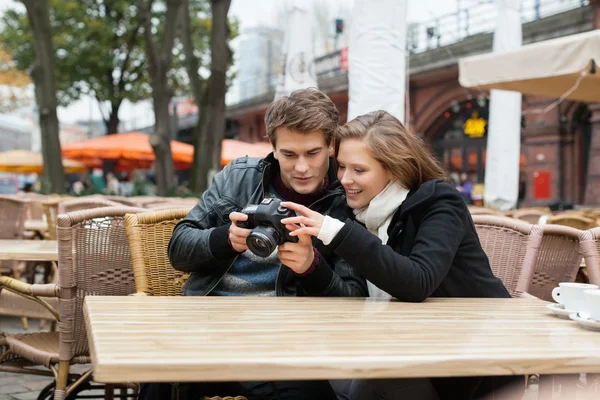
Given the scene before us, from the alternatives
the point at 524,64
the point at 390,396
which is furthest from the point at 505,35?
the point at 390,396

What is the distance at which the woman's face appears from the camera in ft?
8.41

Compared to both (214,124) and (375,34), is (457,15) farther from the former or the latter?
(375,34)

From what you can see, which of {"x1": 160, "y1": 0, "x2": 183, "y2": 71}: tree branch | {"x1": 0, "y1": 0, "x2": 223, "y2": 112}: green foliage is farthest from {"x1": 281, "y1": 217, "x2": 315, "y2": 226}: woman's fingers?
{"x1": 0, "y1": 0, "x2": 223, "y2": 112}: green foliage

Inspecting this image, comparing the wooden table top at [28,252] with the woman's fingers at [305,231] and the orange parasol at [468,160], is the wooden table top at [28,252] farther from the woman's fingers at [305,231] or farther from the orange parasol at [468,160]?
the orange parasol at [468,160]

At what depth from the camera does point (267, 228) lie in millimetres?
2248

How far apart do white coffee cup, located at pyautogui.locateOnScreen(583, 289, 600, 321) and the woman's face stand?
2.47 feet

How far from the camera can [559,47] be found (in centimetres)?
626

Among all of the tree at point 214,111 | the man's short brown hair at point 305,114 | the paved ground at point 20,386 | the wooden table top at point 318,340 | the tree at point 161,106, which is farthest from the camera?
the tree at point 161,106

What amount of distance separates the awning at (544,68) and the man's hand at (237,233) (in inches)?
172

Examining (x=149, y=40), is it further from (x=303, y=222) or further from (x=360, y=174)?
(x=303, y=222)

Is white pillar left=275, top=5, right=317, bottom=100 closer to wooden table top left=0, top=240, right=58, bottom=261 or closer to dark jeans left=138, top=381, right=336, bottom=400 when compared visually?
wooden table top left=0, top=240, right=58, bottom=261

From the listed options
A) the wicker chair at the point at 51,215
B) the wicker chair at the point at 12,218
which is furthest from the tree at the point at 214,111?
the wicker chair at the point at 12,218

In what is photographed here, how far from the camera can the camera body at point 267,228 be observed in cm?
222

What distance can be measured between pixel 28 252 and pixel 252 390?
192 cm
